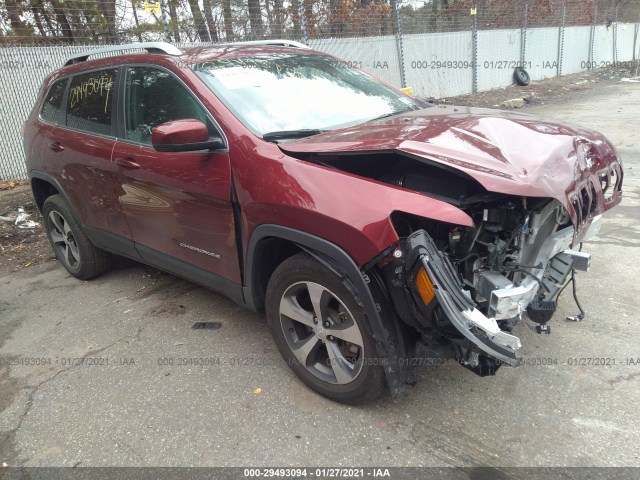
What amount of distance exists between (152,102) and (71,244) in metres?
1.98

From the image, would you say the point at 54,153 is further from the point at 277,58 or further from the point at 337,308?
the point at 337,308

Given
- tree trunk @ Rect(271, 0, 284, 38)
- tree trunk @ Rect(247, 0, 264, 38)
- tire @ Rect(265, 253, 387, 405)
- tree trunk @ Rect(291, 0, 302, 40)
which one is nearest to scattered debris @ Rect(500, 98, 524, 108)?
tree trunk @ Rect(291, 0, 302, 40)

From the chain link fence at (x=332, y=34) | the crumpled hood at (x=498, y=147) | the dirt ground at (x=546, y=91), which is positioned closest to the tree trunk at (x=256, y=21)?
the chain link fence at (x=332, y=34)

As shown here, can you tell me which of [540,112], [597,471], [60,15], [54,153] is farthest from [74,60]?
[540,112]

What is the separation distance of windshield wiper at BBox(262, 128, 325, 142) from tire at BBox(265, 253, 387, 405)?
682mm

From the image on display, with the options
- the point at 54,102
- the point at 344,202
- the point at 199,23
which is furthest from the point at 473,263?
the point at 199,23

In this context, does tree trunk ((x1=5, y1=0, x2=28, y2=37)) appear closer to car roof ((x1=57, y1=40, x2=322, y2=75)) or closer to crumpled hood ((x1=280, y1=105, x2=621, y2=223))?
car roof ((x1=57, y1=40, x2=322, y2=75))

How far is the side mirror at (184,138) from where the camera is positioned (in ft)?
9.06

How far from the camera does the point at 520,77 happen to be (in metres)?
17.9

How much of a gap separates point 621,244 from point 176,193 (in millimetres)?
3932

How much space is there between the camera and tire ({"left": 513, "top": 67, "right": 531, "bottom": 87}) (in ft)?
58.9

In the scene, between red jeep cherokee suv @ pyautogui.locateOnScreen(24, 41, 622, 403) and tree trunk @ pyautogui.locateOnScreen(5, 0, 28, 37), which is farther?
tree trunk @ pyautogui.locateOnScreen(5, 0, 28, 37)

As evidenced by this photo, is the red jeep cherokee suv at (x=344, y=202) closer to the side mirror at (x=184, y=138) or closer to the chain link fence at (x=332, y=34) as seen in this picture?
the side mirror at (x=184, y=138)

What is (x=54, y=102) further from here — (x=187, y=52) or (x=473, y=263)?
(x=473, y=263)
